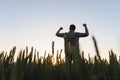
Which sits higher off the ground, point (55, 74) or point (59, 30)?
point (59, 30)

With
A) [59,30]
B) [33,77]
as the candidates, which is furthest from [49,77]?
[59,30]

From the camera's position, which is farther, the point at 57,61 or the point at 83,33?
the point at 83,33

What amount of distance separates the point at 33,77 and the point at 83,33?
5.01 metres

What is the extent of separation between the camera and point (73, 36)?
596cm

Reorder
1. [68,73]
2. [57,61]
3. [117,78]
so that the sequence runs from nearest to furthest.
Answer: [68,73]
[117,78]
[57,61]

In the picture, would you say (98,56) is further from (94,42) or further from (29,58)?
(29,58)

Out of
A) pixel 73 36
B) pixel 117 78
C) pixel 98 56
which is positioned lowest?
pixel 117 78

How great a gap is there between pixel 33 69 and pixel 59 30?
17.4ft

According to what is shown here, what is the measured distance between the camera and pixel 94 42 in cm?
115

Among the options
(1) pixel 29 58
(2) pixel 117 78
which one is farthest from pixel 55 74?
(2) pixel 117 78

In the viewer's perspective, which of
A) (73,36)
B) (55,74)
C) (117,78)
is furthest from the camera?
(73,36)

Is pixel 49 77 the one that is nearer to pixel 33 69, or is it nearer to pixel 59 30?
pixel 33 69

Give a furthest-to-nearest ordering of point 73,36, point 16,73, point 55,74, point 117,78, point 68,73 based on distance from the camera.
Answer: point 73,36 → point 55,74 → point 117,78 → point 68,73 → point 16,73

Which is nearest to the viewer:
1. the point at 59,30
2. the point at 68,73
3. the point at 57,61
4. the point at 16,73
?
the point at 16,73
